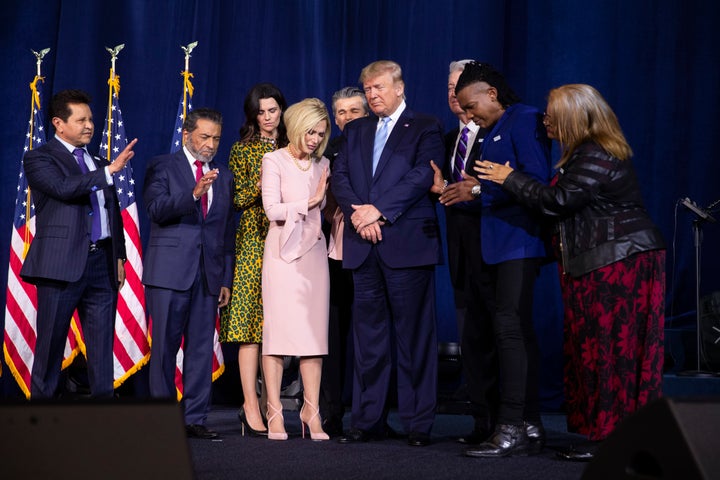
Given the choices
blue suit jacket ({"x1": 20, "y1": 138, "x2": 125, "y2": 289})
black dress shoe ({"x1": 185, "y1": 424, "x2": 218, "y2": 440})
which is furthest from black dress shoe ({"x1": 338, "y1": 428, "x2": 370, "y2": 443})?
blue suit jacket ({"x1": 20, "y1": 138, "x2": 125, "y2": 289})

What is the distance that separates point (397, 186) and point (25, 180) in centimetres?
297

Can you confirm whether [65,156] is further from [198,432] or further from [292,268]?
[198,432]

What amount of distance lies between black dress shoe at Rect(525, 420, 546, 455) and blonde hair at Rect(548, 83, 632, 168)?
113 cm

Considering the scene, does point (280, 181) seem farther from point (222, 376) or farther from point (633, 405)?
point (222, 376)

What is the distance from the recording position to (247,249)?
4.49 meters

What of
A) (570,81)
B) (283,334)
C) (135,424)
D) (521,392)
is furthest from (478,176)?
(570,81)

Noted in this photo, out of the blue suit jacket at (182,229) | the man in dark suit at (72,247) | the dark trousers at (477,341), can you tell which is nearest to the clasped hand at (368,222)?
the dark trousers at (477,341)

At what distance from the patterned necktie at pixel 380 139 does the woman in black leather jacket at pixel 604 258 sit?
2.61ft

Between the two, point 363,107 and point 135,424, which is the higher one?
point 363,107

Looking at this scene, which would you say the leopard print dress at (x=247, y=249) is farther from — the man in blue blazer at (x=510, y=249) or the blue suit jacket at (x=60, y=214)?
the man in blue blazer at (x=510, y=249)

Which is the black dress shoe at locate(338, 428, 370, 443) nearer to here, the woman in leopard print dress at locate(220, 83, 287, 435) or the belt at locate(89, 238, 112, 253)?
the woman in leopard print dress at locate(220, 83, 287, 435)

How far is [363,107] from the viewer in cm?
474

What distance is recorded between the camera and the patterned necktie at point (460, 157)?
13.5 ft

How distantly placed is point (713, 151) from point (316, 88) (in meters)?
2.84
